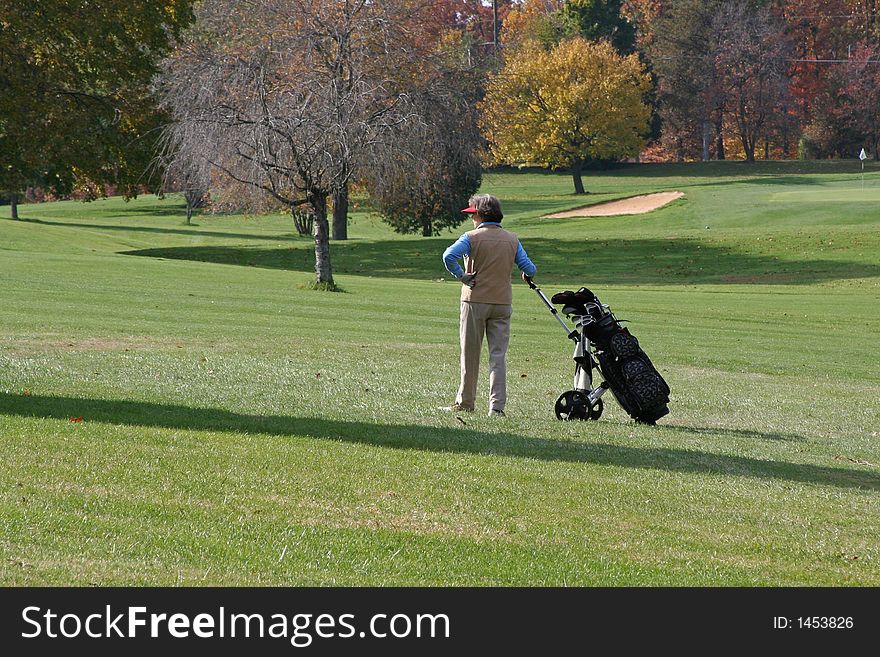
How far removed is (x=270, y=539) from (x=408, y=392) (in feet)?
25.1

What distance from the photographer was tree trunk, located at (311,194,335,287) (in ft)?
→ 107

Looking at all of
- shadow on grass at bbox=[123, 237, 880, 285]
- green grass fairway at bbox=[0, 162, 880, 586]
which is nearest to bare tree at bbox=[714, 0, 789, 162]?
shadow on grass at bbox=[123, 237, 880, 285]

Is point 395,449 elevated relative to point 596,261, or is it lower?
elevated

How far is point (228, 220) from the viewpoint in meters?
77.4

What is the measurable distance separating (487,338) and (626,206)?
56718 millimetres

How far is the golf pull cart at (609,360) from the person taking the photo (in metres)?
11.9

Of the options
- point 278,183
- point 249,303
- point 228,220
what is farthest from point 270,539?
point 228,220

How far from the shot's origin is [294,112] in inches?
1261

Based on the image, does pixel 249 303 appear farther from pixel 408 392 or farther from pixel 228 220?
pixel 228 220

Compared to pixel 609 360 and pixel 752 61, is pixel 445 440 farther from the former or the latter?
pixel 752 61

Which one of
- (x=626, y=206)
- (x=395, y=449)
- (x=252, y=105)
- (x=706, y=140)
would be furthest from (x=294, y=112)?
(x=706, y=140)

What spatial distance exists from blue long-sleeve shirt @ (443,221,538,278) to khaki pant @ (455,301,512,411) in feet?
1.43

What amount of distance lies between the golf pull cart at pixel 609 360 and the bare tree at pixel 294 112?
2038cm

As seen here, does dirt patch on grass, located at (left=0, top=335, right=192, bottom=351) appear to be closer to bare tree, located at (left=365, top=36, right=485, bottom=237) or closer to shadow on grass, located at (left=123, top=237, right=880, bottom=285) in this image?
bare tree, located at (left=365, top=36, right=485, bottom=237)
